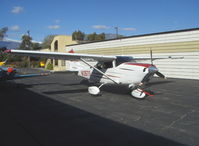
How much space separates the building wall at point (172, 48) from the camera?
46.5 feet

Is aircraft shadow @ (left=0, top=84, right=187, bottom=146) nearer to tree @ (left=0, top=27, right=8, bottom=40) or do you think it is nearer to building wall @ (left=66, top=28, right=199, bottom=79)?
building wall @ (left=66, top=28, right=199, bottom=79)

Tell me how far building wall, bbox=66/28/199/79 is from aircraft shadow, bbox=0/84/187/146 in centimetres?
1210

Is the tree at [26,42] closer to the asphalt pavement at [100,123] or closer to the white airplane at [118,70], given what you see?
the white airplane at [118,70]

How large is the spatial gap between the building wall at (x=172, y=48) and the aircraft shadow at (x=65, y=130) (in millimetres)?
12099

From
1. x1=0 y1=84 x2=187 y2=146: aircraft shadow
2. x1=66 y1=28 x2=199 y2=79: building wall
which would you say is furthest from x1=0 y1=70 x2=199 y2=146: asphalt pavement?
x1=66 y1=28 x2=199 y2=79: building wall

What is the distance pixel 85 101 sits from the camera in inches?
283

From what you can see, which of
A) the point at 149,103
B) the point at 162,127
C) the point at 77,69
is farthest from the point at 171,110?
the point at 77,69

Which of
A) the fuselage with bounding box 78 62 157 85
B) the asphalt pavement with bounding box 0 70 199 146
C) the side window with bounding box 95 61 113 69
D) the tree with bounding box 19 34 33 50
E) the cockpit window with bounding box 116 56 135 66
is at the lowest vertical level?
the asphalt pavement with bounding box 0 70 199 146

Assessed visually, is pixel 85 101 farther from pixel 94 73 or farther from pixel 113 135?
pixel 113 135

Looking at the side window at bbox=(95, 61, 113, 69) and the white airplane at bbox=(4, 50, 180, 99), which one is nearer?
the white airplane at bbox=(4, 50, 180, 99)

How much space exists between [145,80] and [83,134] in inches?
168

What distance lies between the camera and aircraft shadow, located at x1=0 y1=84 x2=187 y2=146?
3.51 meters

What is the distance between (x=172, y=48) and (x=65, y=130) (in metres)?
14.0

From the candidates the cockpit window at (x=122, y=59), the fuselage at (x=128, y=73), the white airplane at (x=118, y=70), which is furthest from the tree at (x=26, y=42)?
the cockpit window at (x=122, y=59)
